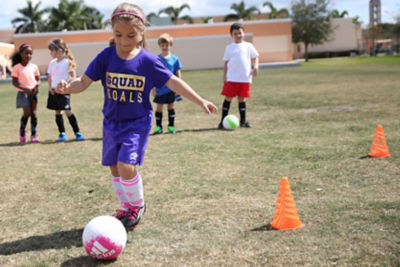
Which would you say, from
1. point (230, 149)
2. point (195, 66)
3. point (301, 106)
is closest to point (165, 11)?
point (195, 66)

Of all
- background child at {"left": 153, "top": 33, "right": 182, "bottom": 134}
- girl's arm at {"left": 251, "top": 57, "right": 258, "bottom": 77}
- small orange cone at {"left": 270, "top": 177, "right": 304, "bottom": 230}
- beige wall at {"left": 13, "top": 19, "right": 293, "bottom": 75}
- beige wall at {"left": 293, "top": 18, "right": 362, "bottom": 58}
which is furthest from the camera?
beige wall at {"left": 293, "top": 18, "right": 362, "bottom": 58}

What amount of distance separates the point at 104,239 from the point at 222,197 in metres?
1.64

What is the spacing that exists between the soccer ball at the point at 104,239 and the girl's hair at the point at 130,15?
1545 mm

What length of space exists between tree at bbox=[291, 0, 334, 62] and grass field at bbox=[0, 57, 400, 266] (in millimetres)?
50134

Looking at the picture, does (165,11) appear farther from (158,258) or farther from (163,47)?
(158,258)

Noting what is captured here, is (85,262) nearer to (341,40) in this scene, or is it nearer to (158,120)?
(158,120)

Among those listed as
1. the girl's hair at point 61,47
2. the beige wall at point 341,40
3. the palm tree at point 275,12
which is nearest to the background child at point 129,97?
the girl's hair at point 61,47

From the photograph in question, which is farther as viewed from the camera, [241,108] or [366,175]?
[241,108]

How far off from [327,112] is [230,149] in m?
4.15

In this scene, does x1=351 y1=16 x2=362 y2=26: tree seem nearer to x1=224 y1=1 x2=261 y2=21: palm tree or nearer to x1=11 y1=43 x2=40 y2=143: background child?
x1=224 y1=1 x2=261 y2=21: palm tree

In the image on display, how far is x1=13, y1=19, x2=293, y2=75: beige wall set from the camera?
137ft

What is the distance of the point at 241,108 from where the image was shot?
8.59 metres

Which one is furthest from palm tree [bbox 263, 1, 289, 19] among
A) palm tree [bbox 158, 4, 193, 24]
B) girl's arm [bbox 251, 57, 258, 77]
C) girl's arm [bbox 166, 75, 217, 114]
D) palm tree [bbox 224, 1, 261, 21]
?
girl's arm [bbox 166, 75, 217, 114]

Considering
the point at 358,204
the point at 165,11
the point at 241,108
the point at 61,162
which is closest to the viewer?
the point at 358,204
